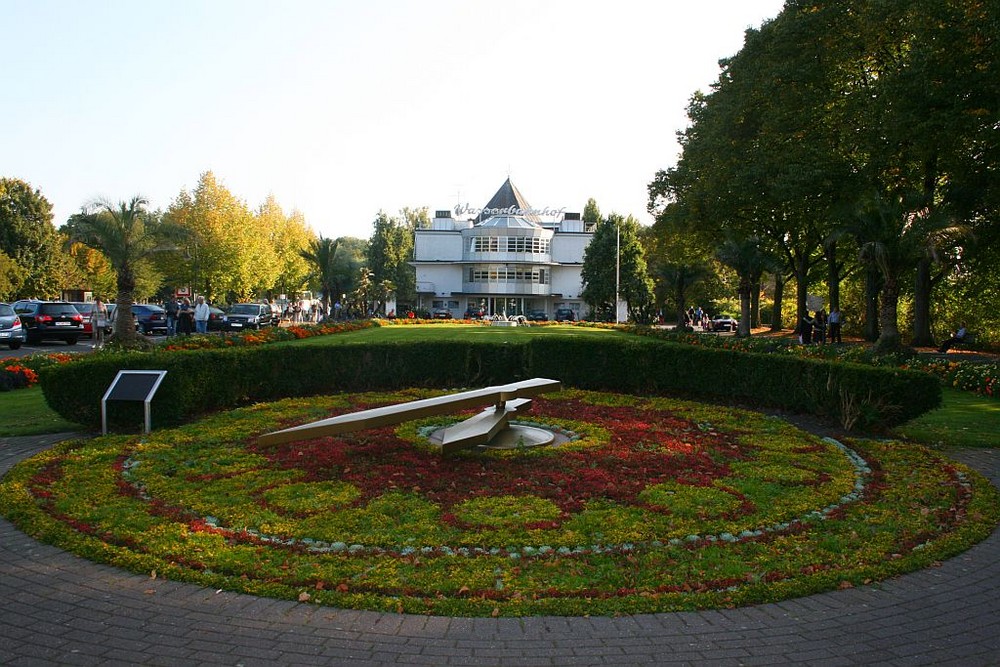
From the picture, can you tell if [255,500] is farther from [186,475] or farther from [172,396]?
[172,396]

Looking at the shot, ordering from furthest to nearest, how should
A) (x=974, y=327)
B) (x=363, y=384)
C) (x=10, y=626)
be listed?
(x=974, y=327) < (x=363, y=384) < (x=10, y=626)

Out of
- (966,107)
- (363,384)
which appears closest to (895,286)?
(966,107)

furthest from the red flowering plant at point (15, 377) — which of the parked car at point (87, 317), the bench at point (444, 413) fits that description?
the parked car at point (87, 317)

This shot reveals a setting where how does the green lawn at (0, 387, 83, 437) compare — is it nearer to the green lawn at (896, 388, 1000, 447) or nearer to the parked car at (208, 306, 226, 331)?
the green lawn at (896, 388, 1000, 447)

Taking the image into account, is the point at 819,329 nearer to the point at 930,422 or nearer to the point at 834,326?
the point at 834,326

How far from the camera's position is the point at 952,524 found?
6566mm

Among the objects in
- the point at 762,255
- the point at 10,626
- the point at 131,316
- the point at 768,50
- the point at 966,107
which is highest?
the point at 768,50

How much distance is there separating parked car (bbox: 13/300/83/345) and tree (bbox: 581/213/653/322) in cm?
4186

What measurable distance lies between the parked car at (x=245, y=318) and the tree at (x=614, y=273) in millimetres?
30414

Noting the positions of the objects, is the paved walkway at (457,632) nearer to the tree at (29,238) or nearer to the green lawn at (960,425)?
the green lawn at (960,425)

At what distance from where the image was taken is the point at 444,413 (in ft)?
30.2

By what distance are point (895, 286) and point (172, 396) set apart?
23438 millimetres

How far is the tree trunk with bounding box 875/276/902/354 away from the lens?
22828 millimetres

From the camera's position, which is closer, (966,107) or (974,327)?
(966,107)
